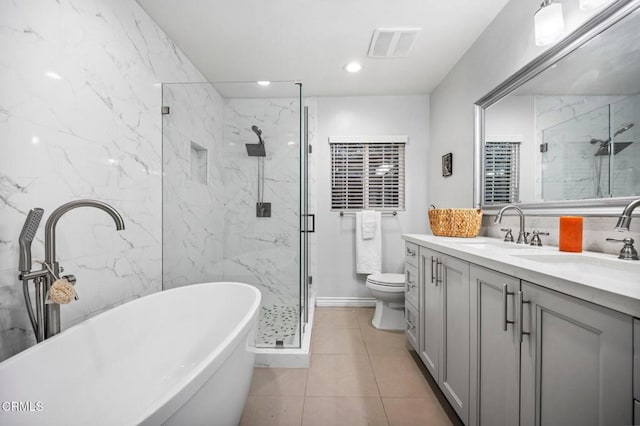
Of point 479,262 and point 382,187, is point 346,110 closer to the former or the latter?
point 382,187

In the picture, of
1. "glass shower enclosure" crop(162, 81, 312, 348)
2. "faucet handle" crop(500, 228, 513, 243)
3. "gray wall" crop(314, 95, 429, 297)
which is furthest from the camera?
"gray wall" crop(314, 95, 429, 297)

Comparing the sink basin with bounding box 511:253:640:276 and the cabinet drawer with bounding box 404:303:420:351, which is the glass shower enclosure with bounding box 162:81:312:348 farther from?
the sink basin with bounding box 511:253:640:276

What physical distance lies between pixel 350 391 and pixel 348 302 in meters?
1.55

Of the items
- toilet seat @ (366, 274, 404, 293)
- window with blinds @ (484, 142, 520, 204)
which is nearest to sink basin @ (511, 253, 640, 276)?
window with blinds @ (484, 142, 520, 204)

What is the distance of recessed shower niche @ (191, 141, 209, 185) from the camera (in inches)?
92.4

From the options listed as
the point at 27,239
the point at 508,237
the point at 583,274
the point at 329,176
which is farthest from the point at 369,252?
the point at 27,239

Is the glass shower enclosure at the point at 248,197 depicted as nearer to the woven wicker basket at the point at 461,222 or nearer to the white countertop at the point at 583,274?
the woven wicker basket at the point at 461,222

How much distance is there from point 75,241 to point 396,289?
7.36 feet

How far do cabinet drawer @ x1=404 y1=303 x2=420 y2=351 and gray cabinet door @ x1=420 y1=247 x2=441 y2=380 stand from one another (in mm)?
98

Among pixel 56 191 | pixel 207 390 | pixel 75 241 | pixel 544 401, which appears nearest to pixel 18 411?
pixel 207 390

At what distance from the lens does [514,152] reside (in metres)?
1.78

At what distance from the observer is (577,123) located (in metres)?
1.33

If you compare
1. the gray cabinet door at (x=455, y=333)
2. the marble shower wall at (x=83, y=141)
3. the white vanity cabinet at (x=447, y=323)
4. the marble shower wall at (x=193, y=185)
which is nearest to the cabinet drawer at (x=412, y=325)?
the white vanity cabinet at (x=447, y=323)

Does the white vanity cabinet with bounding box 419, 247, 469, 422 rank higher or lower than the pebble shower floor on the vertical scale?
higher
